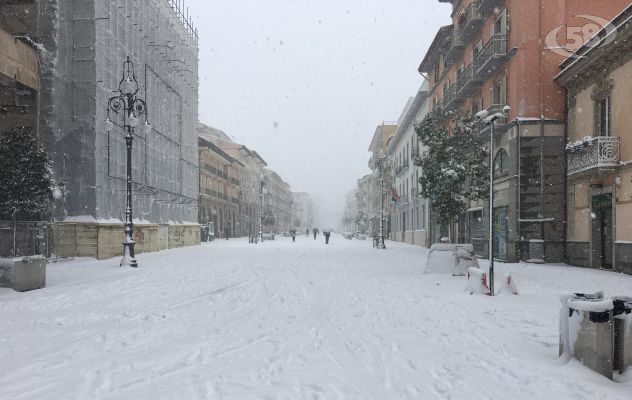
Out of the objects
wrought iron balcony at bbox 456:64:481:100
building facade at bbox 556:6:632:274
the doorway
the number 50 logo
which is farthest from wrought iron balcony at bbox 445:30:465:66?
the doorway

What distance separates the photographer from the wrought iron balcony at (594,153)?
14.9 meters

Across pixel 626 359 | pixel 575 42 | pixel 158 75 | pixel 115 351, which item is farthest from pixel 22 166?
pixel 575 42

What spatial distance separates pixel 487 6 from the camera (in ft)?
67.6

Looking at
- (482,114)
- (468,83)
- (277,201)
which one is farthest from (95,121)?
(277,201)

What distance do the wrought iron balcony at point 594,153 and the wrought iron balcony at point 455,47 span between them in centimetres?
963

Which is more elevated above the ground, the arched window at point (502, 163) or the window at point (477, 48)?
the window at point (477, 48)

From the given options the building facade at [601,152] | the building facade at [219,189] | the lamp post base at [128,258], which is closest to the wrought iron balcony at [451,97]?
the building facade at [601,152]

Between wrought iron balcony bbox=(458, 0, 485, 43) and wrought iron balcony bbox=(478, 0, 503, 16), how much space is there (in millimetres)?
278

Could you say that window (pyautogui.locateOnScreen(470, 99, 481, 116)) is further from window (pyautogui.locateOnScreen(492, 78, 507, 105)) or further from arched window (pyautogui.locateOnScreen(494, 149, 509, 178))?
arched window (pyautogui.locateOnScreen(494, 149, 509, 178))

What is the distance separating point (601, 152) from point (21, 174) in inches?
744

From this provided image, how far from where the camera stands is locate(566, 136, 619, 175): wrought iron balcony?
14922 mm

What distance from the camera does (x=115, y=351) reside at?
5051 mm

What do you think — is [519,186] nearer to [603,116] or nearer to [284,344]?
[603,116]

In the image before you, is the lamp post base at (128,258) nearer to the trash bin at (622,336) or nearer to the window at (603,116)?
the trash bin at (622,336)
